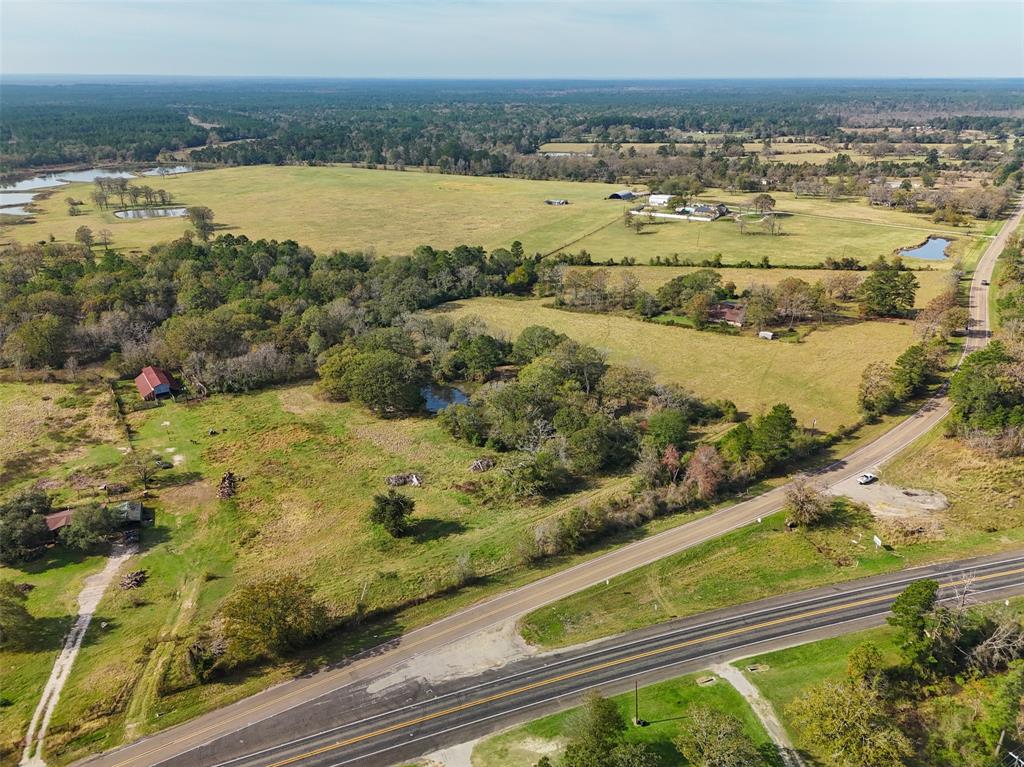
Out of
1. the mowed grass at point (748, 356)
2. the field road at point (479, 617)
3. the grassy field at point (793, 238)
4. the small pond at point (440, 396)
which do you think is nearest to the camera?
the field road at point (479, 617)

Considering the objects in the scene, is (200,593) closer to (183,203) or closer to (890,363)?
(890,363)

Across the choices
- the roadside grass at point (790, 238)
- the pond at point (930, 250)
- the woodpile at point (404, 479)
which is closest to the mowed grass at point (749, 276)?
the roadside grass at point (790, 238)

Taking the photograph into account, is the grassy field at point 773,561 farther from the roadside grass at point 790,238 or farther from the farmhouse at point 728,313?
the roadside grass at point 790,238

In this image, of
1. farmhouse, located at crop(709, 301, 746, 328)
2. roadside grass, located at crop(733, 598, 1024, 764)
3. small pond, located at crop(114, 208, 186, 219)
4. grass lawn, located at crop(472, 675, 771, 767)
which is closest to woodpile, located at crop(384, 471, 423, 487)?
grass lawn, located at crop(472, 675, 771, 767)

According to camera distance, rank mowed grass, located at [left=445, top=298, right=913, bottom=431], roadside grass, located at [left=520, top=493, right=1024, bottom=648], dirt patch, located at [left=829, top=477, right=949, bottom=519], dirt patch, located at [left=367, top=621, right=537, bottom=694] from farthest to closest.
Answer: mowed grass, located at [left=445, top=298, right=913, bottom=431]
dirt patch, located at [left=829, top=477, right=949, bottom=519]
roadside grass, located at [left=520, top=493, right=1024, bottom=648]
dirt patch, located at [left=367, top=621, right=537, bottom=694]

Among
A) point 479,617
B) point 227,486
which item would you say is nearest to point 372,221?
point 227,486

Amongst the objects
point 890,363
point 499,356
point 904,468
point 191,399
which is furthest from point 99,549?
point 890,363

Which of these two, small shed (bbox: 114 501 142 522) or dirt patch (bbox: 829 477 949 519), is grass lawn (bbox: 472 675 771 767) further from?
small shed (bbox: 114 501 142 522)
